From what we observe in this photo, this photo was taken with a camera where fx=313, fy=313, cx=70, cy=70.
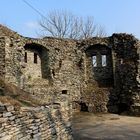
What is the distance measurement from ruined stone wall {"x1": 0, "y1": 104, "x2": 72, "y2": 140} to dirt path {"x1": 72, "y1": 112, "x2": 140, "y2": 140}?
304 cm

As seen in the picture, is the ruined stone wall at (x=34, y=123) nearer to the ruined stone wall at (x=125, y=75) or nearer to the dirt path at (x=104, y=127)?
the dirt path at (x=104, y=127)

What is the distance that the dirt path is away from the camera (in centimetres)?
1299

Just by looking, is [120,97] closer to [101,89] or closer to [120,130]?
[101,89]

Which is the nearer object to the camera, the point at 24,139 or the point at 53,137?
the point at 24,139

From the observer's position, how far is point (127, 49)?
840 inches

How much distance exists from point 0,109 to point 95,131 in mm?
8261

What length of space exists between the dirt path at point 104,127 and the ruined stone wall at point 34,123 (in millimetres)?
3036

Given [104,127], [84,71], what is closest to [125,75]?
[84,71]

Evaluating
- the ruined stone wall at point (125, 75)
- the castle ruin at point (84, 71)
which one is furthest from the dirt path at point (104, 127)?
the ruined stone wall at point (125, 75)

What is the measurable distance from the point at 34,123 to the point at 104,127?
7662mm

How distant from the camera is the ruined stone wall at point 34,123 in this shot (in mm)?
6672

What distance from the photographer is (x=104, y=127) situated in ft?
49.2

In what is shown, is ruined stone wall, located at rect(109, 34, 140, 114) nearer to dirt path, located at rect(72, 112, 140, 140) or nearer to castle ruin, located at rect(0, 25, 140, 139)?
castle ruin, located at rect(0, 25, 140, 139)

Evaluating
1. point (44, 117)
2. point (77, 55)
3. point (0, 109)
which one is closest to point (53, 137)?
point (44, 117)
